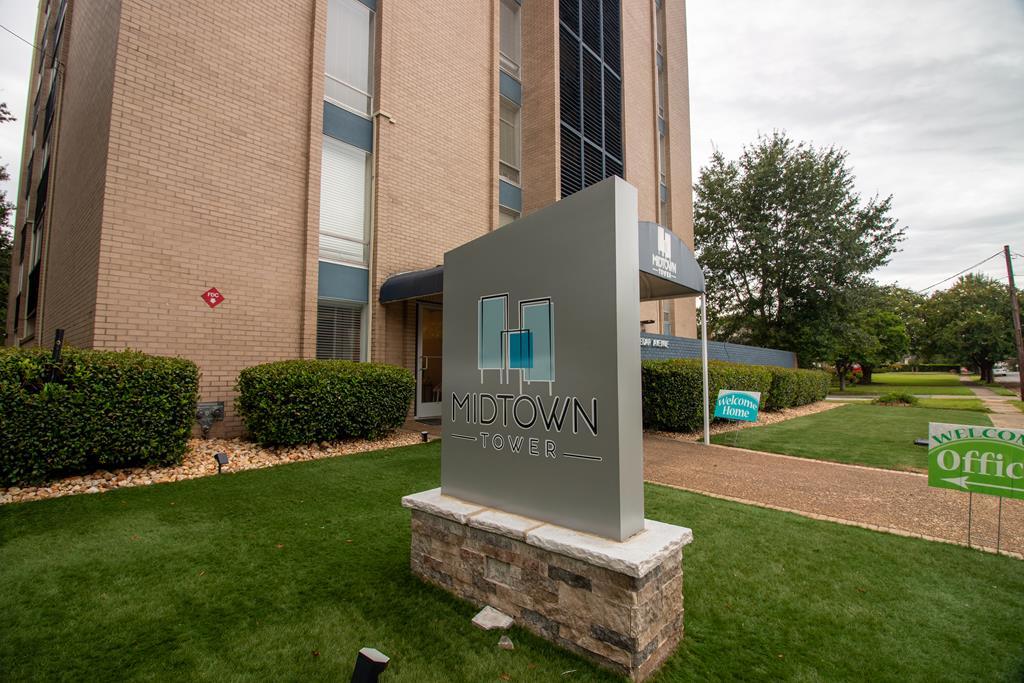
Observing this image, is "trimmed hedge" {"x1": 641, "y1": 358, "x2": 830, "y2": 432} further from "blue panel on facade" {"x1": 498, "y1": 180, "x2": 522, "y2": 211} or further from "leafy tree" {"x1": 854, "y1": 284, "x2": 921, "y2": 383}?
"leafy tree" {"x1": 854, "y1": 284, "x2": 921, "y2": 383}

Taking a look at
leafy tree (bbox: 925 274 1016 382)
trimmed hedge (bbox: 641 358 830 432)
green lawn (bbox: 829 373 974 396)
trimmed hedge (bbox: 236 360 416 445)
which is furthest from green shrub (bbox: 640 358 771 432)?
leafy tree (bbox: 925 274 1016 382)

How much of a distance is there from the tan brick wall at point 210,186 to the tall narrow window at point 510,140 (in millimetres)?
6269

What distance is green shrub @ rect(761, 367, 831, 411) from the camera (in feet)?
45.3

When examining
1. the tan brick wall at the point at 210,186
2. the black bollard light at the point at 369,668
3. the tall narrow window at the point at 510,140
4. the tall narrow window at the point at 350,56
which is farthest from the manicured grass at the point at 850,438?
the tall narrow window at the point at 350,56

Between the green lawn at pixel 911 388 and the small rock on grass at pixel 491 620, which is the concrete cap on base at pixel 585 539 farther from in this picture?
the green lawn at pixel 911 388

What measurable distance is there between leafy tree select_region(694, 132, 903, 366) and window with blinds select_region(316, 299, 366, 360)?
23604 millimetres

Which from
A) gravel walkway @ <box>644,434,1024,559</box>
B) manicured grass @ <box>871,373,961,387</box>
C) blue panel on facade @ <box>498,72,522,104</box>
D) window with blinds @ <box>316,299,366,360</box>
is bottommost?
gravel walkway @ <box>644,434,1024,559</box>

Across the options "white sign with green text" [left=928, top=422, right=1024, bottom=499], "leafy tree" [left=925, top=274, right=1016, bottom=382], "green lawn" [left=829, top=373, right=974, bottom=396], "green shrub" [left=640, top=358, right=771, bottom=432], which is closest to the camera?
"white sign with green text" [left=928, top=422, right=1024, bottom=499]

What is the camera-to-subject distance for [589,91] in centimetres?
1562

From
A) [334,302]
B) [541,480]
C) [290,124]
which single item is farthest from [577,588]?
[290,124]

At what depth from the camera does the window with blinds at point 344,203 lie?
8.93 meters

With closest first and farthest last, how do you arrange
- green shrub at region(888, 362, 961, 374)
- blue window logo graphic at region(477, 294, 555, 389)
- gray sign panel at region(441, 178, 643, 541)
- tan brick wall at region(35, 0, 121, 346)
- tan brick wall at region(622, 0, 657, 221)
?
gray sign panel at region(441, 178, 643, 541) → blue window logo graphic at region(477, 294, 555, 389) → tan brick wall at region(35, 0, 121, 346) → tan brick wall at region(622, 0, 657, 221) → green shrub at region(888, 362, 961, 374)

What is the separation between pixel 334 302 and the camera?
9062 millimetres

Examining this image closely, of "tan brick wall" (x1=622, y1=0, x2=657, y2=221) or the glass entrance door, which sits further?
"tan brick wall" (x1=622, y1=0, x2=657, y2=221)
